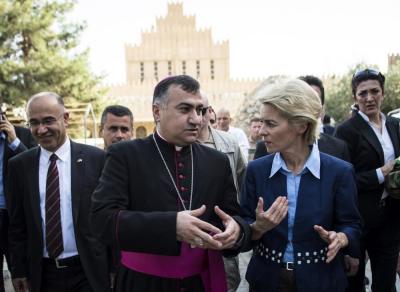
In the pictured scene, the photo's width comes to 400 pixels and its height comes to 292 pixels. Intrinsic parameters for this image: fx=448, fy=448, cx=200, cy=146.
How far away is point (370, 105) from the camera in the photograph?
3834mm

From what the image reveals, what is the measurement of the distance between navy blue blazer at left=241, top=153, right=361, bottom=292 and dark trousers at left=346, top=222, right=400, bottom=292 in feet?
4.81

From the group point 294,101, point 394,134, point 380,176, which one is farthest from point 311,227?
point 394,134

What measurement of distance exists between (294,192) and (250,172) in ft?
0.97

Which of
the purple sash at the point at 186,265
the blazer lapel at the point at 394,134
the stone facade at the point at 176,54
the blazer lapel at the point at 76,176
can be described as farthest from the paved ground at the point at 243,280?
the stone facade at the point at 176,54

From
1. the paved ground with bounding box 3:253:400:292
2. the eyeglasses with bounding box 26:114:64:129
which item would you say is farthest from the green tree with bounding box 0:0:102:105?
the eyeglasses with bounding box 26:114:64:129

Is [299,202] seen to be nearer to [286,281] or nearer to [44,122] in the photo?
[286,281]

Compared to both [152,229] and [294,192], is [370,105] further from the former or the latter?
[152,229]

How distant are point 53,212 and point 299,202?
1.73 m

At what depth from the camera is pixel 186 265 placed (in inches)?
94.5

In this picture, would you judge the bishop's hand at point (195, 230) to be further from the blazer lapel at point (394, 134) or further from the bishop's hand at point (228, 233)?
the blazer lapel at point (394, 134)

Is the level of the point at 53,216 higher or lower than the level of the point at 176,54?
lower

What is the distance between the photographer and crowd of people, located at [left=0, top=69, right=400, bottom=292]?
7.37 ft

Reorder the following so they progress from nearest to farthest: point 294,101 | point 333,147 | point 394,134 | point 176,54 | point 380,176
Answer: point 294,101 < point 333,147 < point 380,176 < point 394,134 < point 176,54

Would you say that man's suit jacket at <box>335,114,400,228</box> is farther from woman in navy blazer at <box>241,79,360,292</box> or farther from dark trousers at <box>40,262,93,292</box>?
dark trousers at <box>40,262,93,292</box>
